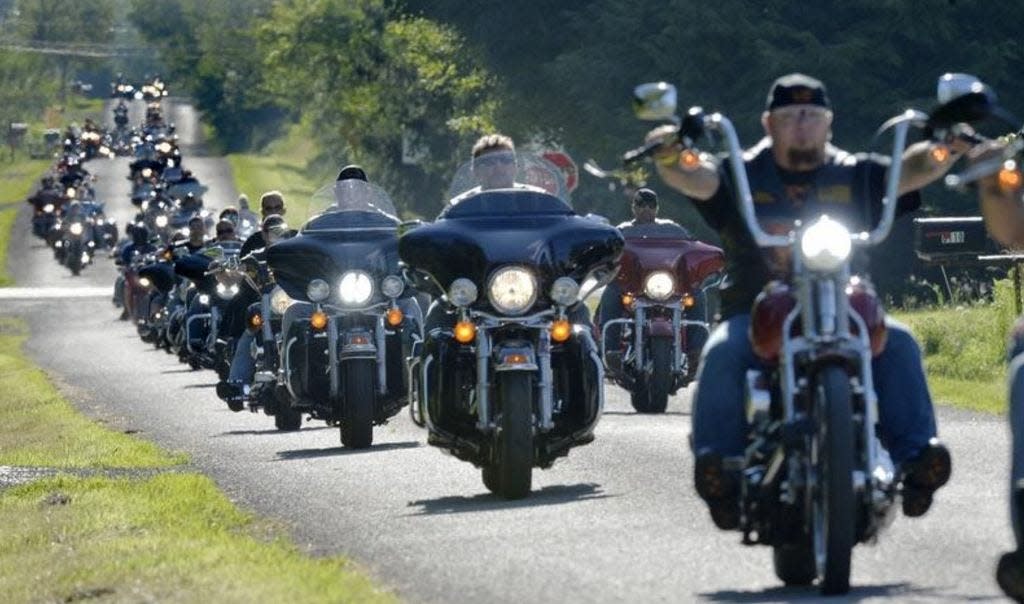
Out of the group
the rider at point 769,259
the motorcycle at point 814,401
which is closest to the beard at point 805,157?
the rider at point 769,259

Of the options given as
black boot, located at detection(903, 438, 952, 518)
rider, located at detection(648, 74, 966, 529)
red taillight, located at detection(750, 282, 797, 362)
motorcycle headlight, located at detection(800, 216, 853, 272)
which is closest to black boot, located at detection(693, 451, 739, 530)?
rider, located at detection(648, 74, 966, 529)

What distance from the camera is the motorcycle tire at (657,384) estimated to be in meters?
21.0

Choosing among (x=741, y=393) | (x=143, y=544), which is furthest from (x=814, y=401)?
(x=143, y=544)

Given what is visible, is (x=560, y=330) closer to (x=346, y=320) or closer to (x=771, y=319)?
(x=346, y=320)

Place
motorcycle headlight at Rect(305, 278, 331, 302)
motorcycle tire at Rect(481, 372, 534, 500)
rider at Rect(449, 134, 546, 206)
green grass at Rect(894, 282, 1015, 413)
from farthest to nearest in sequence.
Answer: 1. green grass at Rect(894, 282, 1015, 413)
2. motorcycle headlight at Rect(305, 278, 331, 302)
3. rider at Rect(449, 134, 546, 206)
4. motorcycle tire at Rect(481, 372, 534, 500)

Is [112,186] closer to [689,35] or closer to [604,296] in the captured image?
[689,35]

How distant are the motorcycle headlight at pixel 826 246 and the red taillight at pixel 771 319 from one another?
0.22 meters

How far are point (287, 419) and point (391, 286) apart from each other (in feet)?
10.5

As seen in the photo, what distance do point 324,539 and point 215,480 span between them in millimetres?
4080

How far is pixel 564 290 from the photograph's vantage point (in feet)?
45.4

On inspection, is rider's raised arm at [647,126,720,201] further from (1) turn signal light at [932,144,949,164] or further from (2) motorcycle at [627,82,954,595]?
(1) turn signal light at [932,144,949,164]

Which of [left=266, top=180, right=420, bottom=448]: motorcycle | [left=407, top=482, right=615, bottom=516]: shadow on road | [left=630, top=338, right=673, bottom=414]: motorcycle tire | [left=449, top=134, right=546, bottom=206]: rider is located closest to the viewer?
[left=407, top=482, right=615, bottom=516]: shadow on road

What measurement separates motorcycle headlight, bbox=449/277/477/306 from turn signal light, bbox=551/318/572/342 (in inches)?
18.6

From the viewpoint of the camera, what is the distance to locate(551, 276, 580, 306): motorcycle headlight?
13812 mm
